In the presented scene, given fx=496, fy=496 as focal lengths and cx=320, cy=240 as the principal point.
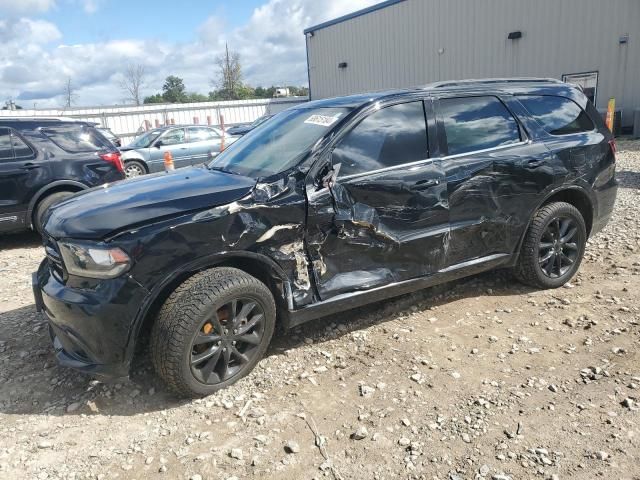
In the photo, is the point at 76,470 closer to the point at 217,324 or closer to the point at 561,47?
the point at 217,324

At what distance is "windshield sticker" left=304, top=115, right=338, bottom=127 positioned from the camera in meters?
3.46

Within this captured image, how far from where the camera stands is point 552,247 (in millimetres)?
4344

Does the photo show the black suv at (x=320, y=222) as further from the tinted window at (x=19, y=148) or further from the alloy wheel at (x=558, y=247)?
the tinted window at (x=19, y=148)

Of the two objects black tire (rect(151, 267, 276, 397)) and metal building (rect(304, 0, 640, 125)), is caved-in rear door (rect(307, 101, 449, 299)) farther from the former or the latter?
metal building (rect(304, 0, 640, 125))

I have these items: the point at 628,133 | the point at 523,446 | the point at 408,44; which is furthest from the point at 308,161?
the point at 408,44

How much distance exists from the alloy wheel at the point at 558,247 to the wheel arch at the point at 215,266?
93.8 inches

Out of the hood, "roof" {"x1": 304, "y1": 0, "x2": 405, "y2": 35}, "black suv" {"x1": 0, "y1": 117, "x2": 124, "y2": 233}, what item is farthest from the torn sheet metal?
"roof" {"x1": 304, "y1": 0, "x2": 405, "y2": 35}

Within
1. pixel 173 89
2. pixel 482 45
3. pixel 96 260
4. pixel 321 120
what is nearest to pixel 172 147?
pixel 321 120

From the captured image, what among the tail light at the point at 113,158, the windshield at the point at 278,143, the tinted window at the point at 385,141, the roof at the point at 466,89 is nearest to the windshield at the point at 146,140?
the tail light at the point at 113,158

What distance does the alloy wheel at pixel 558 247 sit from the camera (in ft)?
14.2

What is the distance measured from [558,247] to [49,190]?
6.30m

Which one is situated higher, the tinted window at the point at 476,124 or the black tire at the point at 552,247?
the tinted window at the point at 476,124

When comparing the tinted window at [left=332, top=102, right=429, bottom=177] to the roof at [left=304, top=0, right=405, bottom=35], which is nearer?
the tinted window at [left=332, top=102, right=429, bottom=177]

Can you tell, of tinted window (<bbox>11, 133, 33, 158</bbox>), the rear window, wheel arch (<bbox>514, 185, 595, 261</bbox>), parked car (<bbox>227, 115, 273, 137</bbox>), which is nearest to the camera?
wheel arch (<bbox>514, 185, 595, 261</bbox>)
